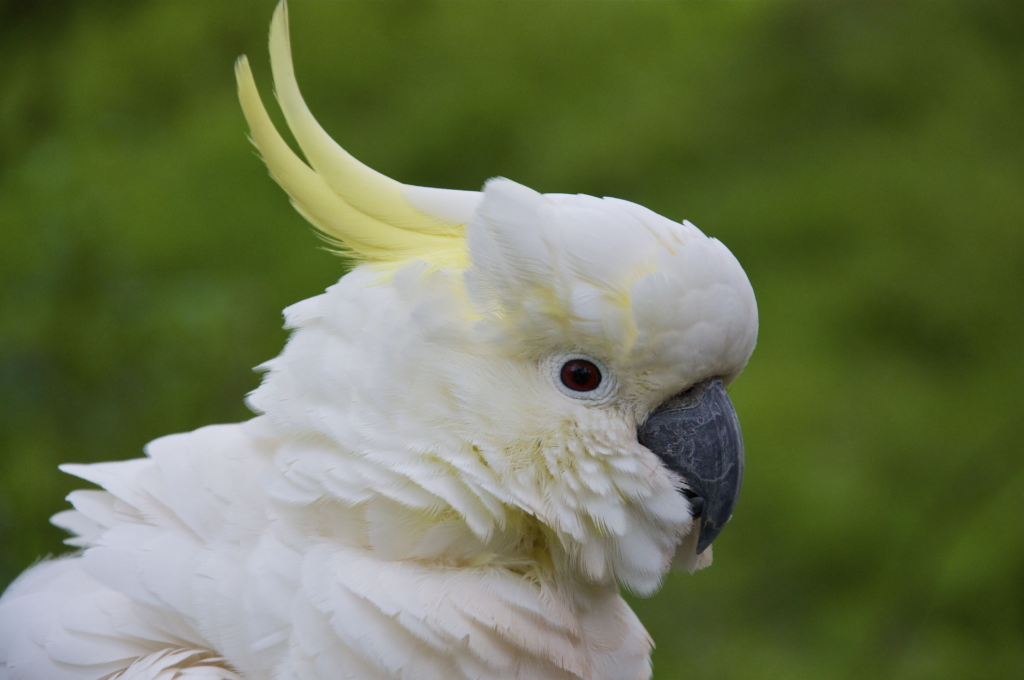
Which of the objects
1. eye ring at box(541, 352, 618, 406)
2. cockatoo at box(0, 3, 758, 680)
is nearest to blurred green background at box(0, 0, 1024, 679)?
cockatoo at box(0, 3, 758, 680)

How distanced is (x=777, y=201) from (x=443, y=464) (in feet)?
8.48

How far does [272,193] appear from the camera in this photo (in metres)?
2.86

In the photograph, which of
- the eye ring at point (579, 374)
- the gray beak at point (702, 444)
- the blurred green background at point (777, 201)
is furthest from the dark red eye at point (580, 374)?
the blurred green background at point (777, 201)

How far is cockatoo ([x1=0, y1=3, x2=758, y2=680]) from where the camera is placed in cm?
93

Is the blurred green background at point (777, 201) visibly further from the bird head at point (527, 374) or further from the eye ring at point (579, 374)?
the eye ring at point (579, 374)

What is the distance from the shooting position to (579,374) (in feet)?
3.25

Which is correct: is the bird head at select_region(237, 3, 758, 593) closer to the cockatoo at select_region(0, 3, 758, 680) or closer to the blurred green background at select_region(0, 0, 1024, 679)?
the cockatoo at select_region(0, 3, 758, 680)

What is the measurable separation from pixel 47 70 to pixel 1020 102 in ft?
11.6

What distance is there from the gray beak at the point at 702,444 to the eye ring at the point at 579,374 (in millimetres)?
106

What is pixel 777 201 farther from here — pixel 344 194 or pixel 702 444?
pixel 344 194

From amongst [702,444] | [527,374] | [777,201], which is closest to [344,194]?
[527,374]

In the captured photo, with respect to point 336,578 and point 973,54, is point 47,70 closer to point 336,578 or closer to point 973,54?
point 336,578

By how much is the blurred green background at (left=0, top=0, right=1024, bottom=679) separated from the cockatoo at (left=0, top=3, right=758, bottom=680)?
1.41 m

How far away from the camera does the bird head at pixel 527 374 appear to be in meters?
0.95
